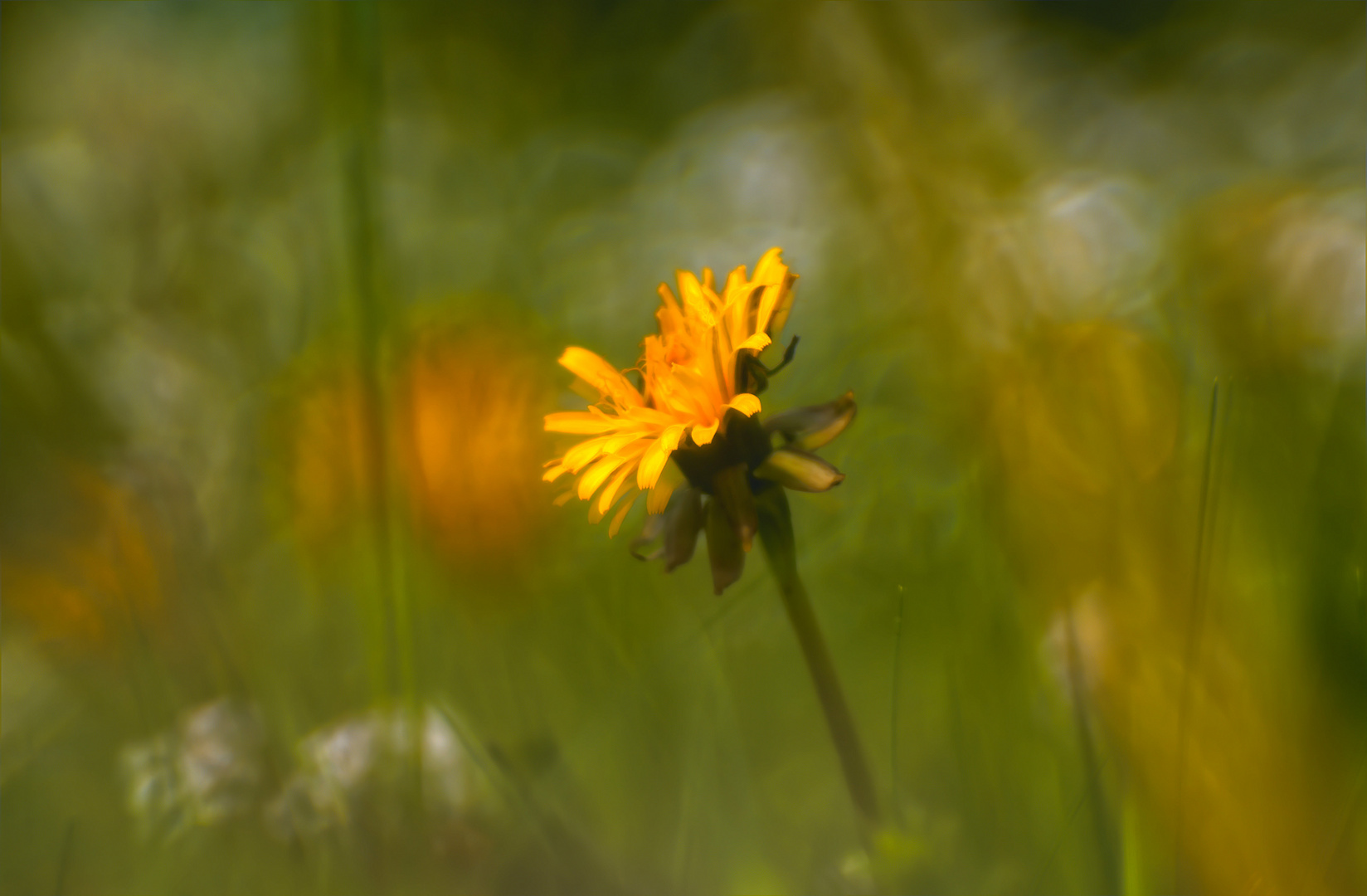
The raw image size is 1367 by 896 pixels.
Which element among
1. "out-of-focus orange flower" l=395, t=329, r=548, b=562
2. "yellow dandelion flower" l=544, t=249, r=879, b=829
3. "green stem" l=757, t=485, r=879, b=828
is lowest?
"green stem" l=757, t=485, r=879, b=828

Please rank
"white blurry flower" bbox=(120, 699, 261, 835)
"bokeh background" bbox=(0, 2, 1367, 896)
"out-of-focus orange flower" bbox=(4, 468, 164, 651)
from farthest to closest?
"out-of-focus orange flower" bbox=(4, 468, 164, 651), "white blurry flower" bbox=(120, 699, 261, 835), "bokeh background" bbox=(0, 2, 1367, 896)

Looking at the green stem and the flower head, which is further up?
the flower head

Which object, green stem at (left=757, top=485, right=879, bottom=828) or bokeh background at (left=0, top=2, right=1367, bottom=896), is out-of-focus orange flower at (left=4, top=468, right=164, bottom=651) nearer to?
bokeh background at (left=0, top=2, right=1367, bottom=896)

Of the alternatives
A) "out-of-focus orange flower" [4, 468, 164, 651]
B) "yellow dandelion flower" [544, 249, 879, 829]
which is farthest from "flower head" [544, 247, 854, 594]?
"out-of-focus orange flower" [4, 468, 164, 651]

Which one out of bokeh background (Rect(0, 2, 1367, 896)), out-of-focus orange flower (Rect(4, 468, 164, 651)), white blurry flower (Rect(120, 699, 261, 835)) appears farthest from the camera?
out-of-focus orange flower (Rect(4, 468, 164, 651))

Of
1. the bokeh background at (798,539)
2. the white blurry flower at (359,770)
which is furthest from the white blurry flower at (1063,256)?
the white blurry flower at (359,770)

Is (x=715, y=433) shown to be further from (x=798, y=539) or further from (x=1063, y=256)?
(x=1063, y=256)

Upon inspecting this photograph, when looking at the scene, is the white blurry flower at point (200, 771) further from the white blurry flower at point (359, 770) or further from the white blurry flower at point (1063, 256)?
the white blurry flower at point (1063, 256)

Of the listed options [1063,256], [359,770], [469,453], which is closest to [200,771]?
[359,770]
